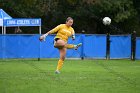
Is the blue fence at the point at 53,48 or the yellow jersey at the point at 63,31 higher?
the yellow jersey at the point at 63,31

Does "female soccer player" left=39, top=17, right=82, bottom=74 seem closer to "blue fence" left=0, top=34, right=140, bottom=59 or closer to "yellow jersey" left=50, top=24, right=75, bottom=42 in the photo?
"yellow jersey" left=50, top=24, right=75, bottom=42

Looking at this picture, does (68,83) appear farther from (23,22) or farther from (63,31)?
(23,22)

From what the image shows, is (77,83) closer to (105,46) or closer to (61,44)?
(61,44)

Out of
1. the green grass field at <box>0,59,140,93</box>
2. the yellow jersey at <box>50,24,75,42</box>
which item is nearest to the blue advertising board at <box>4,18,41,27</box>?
the yellow jersey at <box>50,24,75,42</box>

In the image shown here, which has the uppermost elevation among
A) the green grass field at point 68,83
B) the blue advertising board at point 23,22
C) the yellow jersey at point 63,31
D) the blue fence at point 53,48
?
the blue advertising board at point 23,22

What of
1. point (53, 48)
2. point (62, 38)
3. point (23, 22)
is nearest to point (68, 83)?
point (62, 38)

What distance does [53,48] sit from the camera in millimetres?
30266

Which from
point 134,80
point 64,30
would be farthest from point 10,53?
point 134,80

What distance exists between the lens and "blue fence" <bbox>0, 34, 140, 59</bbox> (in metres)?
30.0

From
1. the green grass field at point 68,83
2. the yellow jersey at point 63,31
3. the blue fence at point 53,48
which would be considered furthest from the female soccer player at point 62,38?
the blue fence at point 53,48

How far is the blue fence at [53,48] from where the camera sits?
2998 centimetres

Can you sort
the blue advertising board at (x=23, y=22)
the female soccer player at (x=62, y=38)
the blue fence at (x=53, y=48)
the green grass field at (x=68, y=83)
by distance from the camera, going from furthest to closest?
the blue advertising board at (x=23, y=22)
the blue fence at (x=53, y=48)
the female soccer player at (x=62, y=38)
the green grass field at (x=68, y=83)

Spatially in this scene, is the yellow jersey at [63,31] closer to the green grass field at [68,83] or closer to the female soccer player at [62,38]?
the female soccer player at [62,38]

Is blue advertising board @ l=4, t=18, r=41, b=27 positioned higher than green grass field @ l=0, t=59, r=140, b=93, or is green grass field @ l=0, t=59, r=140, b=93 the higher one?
blue advertising board @ l=4, t=18, r=41, b=27
